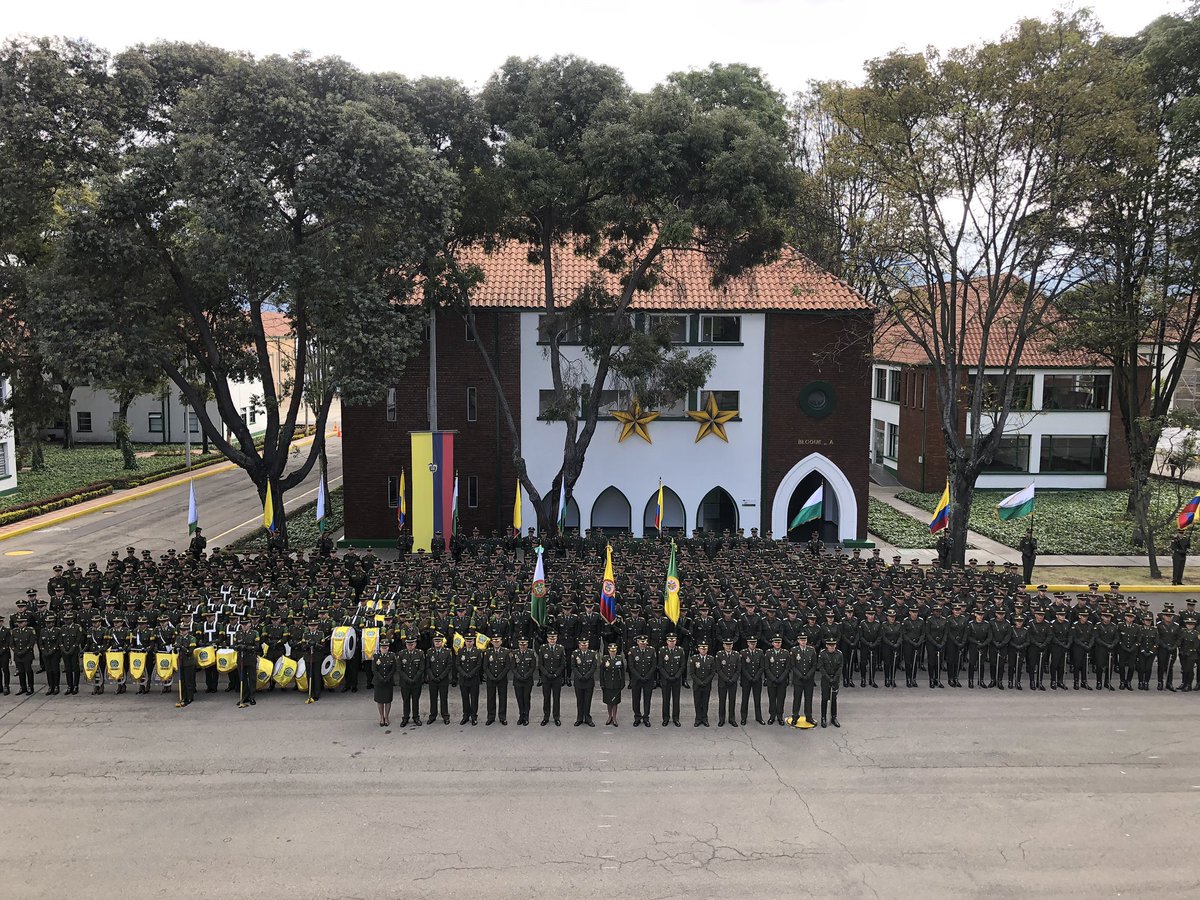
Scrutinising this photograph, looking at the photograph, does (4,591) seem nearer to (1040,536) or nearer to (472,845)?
(472,845)

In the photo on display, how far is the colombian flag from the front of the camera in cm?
2445

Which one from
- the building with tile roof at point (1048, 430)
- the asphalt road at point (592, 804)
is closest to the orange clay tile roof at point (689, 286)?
the building with tile roof at point (1048, 430)

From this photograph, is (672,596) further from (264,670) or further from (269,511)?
(269,511)

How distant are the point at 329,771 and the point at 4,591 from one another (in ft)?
50.9

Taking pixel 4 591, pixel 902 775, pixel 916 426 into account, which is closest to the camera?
pixel 902 775

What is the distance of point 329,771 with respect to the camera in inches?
466

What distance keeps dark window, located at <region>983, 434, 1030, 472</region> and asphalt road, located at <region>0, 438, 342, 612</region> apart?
29945mm

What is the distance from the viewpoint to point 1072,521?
31.7m

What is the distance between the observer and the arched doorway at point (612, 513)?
28.9 metres

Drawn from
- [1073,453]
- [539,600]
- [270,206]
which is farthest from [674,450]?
[1073,453]

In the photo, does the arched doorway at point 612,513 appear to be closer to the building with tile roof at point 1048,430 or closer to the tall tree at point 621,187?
the tall tree at point 621,187

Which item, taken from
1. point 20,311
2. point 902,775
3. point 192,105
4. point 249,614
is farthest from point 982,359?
point 20,311

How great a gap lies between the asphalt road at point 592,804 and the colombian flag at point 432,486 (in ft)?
33.0

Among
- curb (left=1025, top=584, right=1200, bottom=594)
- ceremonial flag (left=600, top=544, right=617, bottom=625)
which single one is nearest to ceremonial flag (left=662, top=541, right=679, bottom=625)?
ceremonial flag (left=600, top=544, right=617, bottom=625)
